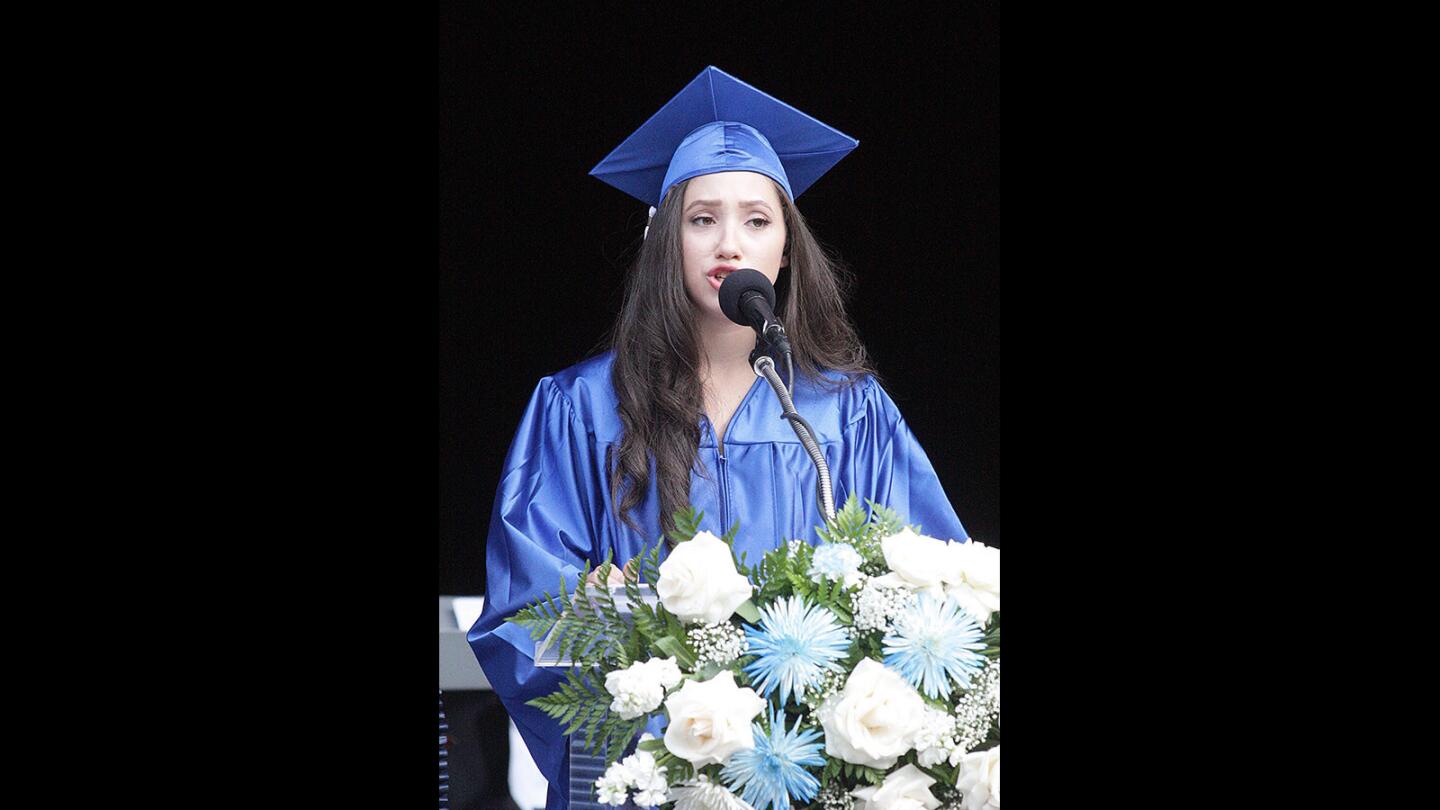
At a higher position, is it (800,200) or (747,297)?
(800,200)

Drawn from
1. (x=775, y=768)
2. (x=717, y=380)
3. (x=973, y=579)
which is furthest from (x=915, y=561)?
(x=717, y=380)

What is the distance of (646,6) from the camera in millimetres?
2617

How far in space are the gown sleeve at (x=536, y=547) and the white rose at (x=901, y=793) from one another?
0.63 m

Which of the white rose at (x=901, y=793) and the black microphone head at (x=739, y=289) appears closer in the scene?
the white rose at (x=901, y=793)

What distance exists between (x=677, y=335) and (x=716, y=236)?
0.20 m

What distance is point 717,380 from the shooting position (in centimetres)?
258

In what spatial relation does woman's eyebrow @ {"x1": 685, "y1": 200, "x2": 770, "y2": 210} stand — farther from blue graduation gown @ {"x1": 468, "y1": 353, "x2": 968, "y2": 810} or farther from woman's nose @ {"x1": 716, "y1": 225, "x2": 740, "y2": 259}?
blue graduation gown @ {"x1": 468, "y1": 353, "x2": 968, "y2": 810}

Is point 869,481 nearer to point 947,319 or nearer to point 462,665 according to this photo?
point 947,319

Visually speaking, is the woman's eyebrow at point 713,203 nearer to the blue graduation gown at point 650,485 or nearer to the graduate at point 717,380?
the graduate at point 717,380

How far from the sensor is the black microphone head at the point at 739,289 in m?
2.45

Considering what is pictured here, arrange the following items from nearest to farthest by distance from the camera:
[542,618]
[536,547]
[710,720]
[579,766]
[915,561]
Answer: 1. [710,720]
2. [915,561]
3. [542,618]
4. [579,766]
5. [536,547]

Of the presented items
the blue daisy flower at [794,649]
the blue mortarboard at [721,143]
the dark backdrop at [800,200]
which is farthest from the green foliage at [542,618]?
the blue mortarboard at [721,143]

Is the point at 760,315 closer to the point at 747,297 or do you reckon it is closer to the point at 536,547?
the point at 747,297

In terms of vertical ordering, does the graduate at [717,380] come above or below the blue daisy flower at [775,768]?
above
